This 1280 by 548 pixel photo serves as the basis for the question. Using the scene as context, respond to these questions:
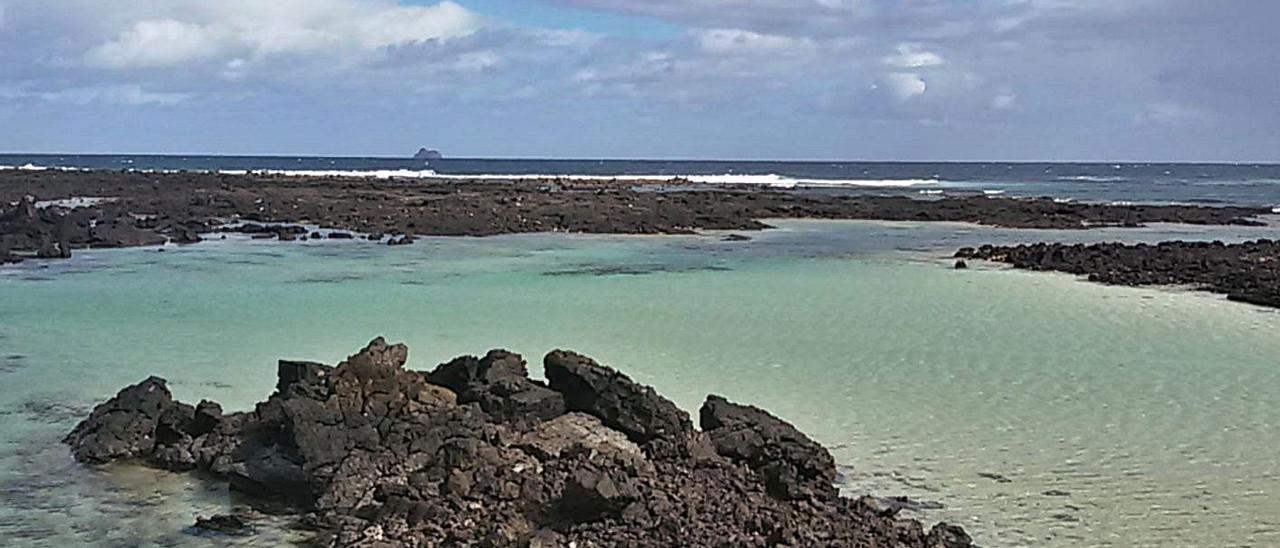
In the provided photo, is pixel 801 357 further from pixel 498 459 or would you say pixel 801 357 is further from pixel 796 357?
pixel 498 459

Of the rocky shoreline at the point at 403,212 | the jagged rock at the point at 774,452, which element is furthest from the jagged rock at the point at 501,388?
the rocky shoreline at the point at 403,212

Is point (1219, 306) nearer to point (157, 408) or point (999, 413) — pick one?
point (999, 413)

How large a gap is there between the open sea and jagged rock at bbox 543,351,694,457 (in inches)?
58.2

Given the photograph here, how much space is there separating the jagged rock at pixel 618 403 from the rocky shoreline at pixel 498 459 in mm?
16

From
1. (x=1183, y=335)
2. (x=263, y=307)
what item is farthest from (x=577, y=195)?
(x=1183, y=335)

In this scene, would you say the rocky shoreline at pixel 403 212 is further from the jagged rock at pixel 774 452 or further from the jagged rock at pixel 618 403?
the jagged rock at pixel 774 452

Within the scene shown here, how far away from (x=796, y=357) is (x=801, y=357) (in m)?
0.06

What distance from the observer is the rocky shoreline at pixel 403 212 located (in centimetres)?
3350

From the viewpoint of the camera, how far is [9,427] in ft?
39.4

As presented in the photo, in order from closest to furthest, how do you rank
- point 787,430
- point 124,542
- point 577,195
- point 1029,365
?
point 124,542, point 787,430, point 1029,365, point 577,195

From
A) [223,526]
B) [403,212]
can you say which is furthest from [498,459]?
[403,212]

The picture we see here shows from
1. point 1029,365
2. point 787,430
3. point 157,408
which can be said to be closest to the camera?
point 787,430

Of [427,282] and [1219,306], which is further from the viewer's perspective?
[427,282]

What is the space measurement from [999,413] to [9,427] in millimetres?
9117
